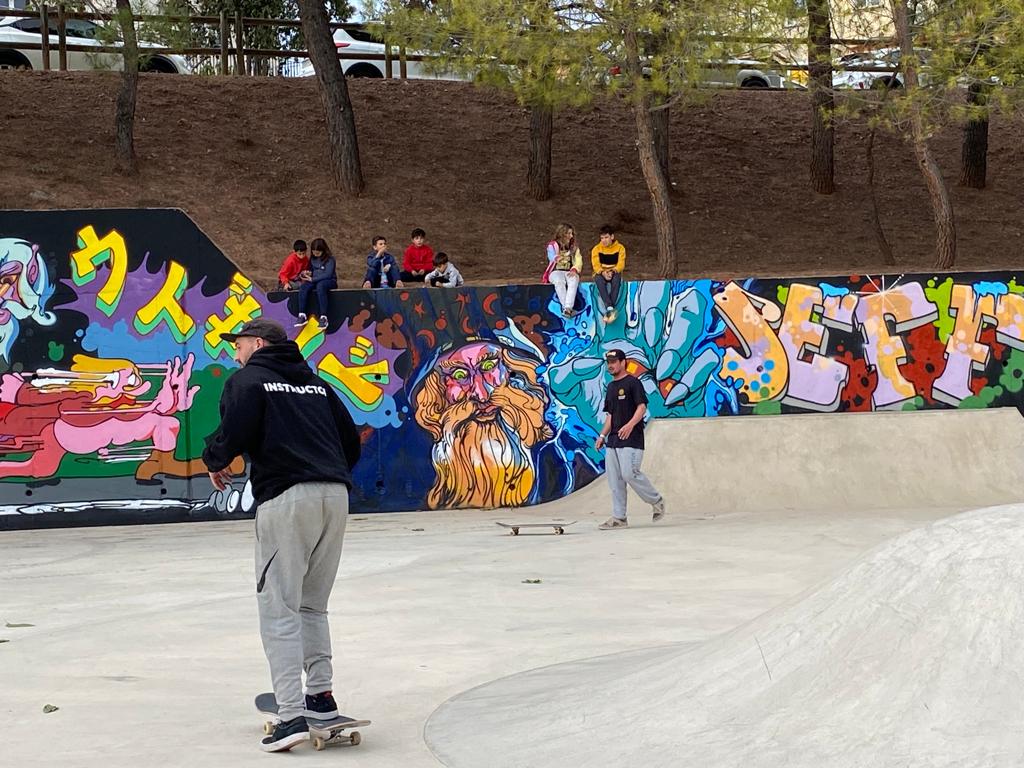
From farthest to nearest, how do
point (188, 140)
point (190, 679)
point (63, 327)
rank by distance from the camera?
point (188, 140) → point (63, 327) → point (190, 679)

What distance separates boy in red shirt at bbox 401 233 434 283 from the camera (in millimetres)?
17281

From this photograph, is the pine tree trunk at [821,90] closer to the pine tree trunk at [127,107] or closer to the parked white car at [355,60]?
the parked white car at [355,60]

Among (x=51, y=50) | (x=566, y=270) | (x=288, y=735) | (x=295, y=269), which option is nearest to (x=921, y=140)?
(x=566, y=270)

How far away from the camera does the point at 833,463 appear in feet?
49.5

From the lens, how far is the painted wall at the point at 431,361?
1495 centimetres

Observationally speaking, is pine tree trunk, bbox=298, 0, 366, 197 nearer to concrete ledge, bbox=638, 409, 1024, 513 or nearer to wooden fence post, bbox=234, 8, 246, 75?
wooden fence post, bbox=234, 8, 246, 75

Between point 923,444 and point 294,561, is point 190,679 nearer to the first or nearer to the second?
point 294,561

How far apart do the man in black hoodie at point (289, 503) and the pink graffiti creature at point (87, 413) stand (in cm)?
1004

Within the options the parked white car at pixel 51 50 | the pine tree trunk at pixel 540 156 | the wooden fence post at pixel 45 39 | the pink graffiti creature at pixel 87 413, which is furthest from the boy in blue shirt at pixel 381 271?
the wooden fence post at pixel 45 39

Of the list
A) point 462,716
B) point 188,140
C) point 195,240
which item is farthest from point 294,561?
point 188,140

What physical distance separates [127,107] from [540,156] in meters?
7.55

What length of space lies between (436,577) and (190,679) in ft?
11.5

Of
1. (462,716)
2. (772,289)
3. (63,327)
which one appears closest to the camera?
(462,716)

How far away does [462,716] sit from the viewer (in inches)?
230
